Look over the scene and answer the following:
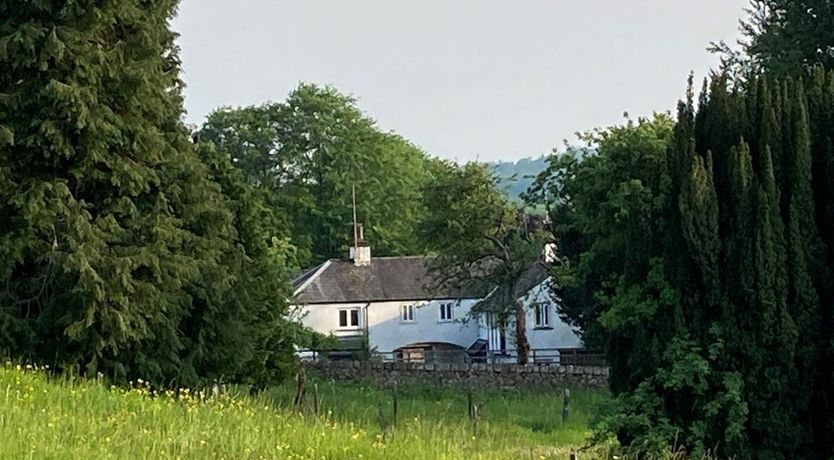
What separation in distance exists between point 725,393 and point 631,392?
1576mm

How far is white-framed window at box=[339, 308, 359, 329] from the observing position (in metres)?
65.0

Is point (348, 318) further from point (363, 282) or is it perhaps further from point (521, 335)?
point (521, 335)

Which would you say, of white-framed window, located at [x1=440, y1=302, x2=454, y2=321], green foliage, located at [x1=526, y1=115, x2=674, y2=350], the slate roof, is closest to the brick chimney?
the slate roof

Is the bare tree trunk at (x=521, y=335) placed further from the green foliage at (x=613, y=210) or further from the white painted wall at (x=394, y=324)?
the white painted wall at (x=394, y=324)

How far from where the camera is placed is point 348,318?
65.2 m

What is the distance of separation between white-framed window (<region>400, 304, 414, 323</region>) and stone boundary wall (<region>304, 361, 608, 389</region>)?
17.3 meters

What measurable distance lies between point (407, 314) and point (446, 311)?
7.55ft

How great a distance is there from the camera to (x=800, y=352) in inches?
561

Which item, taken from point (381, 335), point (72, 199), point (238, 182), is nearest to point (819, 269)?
point (72, 199)

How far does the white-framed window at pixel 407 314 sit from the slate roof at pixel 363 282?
0.82 meters

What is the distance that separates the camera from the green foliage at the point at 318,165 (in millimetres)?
66438

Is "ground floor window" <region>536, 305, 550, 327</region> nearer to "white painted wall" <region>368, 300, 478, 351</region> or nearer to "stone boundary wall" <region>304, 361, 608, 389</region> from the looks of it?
"white painted wall" <region>368, 300, 478, 351</region>

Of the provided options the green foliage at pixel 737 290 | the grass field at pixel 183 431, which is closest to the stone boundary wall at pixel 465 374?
the green foliage at pixel 737 290

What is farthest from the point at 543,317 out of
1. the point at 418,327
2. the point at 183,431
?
the point at 183,431
